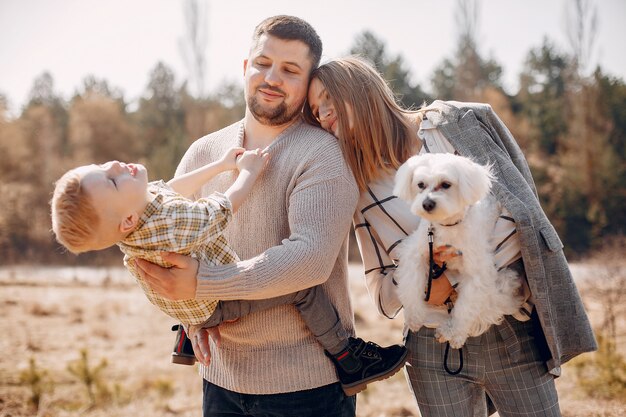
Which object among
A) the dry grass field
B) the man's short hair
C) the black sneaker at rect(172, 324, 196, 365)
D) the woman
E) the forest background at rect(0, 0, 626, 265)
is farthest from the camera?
the forest background at rect(0, 0, 626, 265)

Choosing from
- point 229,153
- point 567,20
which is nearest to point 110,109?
point 567,20

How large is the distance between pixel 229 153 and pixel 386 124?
0.83 metres

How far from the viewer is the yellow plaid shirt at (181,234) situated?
238 centimetres

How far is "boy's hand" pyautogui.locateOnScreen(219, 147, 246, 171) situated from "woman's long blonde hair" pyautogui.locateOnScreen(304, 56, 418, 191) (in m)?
0.42

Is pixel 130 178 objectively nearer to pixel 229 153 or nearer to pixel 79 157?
pixel 229 153

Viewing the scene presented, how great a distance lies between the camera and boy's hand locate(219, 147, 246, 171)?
9.16 feet

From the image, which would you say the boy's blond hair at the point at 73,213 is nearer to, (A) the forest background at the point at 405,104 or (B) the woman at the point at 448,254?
(B) the woman at the point at 448,254

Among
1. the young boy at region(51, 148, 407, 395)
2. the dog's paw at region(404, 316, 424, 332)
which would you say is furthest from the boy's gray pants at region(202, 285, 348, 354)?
the dog's paw at region(404, 316, 424, 332)

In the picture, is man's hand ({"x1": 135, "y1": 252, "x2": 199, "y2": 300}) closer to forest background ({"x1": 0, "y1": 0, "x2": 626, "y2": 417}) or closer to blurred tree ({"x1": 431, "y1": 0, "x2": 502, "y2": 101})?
forest background ({"x1": 0, "y1": 0, "x2": 626, "y2": 417})

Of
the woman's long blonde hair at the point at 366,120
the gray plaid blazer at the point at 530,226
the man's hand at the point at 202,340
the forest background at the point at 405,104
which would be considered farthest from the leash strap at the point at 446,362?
the forest background at the point at 405,104

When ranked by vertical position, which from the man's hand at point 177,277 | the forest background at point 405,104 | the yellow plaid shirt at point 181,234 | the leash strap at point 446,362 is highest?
the forest background at point 405,104

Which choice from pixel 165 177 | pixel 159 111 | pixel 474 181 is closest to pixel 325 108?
pixel 474 181

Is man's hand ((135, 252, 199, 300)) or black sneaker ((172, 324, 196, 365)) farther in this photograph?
black sneaker ((172, 324, 196, 365))

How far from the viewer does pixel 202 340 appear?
8.68ft
